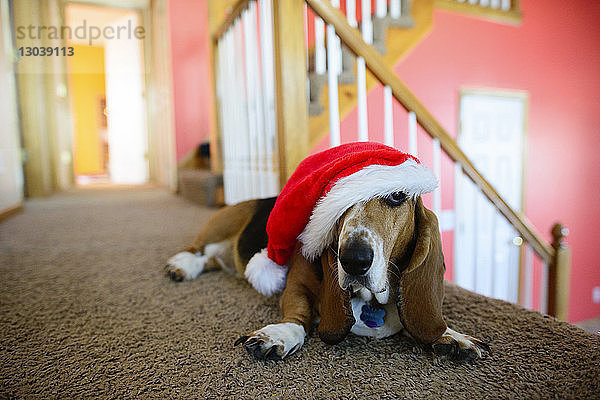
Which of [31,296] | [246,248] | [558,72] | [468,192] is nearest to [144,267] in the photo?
[31,296]

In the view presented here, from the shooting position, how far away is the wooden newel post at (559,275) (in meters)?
2.33

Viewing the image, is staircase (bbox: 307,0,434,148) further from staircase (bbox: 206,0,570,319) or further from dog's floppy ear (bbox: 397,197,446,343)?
dog's floppy ear (bbox: 397,197,446,343)

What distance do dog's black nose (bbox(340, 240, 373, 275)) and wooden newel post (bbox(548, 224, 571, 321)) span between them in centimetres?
198

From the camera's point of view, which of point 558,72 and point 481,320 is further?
point 558,72

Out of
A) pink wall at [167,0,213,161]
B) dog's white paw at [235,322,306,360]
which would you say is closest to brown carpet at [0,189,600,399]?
dog's white paw at [235,322,306,360]

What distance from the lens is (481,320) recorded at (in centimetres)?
119

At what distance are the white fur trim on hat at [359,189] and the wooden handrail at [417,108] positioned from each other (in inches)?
38.5

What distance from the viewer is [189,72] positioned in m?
4.60

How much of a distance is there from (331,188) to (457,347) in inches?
19.4

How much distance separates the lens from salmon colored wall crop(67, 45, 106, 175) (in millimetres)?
10938

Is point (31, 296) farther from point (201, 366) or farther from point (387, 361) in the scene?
point (387, 361)

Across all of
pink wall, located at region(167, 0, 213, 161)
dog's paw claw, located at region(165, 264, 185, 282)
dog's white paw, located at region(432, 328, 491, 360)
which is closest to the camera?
dog's white paw, located at region(432, 328, 491, 360)

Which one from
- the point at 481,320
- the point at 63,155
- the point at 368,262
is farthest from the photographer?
the point at 63,155

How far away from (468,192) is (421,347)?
177 cm
